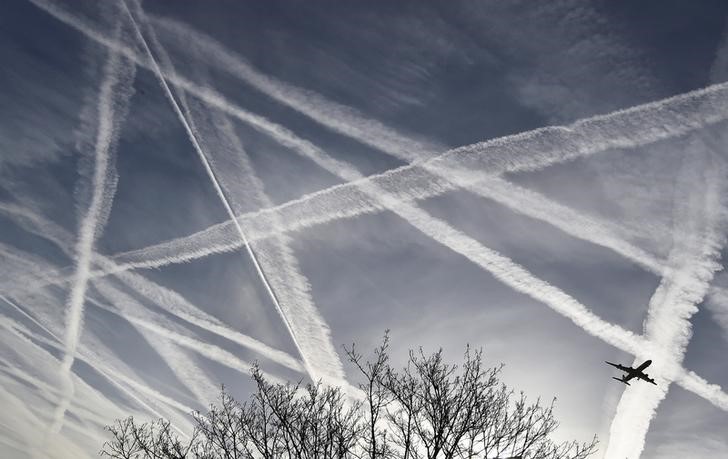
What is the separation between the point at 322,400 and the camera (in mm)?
17766

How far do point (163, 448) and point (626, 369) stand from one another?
20794mm

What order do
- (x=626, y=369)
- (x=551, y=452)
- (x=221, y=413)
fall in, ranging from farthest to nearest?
(x=221, y=413), (x=626, y=369), (x=551, y=452)

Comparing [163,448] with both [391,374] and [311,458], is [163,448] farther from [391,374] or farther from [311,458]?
[391,374]

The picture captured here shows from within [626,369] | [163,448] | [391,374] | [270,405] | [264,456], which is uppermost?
[626,369]

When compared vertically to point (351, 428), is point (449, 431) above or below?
above

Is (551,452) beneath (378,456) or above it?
above

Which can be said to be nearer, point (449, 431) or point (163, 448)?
point (449, 431)

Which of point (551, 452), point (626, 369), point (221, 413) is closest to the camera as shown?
point (551, 452)

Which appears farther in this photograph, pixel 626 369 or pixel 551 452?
pixel 626 369

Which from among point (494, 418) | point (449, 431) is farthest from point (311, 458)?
point (494, 418)

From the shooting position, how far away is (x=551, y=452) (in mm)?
15992

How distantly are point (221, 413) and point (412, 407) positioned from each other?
9129 mm

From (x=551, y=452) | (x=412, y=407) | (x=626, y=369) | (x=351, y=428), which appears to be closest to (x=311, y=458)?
(x=351, y=428)

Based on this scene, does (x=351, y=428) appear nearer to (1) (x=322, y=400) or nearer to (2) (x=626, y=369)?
(1) (x=322, y=400)
